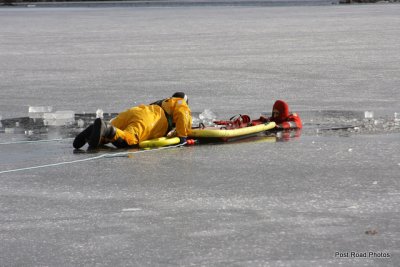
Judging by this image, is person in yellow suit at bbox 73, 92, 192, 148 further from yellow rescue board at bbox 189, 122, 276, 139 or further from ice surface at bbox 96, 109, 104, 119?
ice surface at bbox 96, 109, 104, 119

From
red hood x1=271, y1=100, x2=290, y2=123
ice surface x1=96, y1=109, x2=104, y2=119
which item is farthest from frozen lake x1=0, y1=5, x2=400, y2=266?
ice surface x1=96, y1=109, x2=104, y2=119

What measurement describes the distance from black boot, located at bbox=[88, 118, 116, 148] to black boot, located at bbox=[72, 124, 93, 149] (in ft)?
0.28

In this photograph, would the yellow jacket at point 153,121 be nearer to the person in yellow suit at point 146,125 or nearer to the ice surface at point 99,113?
the person in yellow suit at point 146,125

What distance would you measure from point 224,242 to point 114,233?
667 mm

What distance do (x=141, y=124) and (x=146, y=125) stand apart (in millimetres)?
55

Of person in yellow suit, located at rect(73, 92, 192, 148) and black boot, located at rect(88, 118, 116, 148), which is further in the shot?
person in yellow suit, located at rect(73, 92, 192, 148)

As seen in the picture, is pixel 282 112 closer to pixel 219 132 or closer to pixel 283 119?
pixel 283 119

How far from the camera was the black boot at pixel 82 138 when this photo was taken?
838 centimetres

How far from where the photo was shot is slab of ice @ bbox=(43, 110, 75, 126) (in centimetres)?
1040

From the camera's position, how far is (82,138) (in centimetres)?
843

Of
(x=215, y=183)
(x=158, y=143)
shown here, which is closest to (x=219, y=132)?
(x=158, y=143)

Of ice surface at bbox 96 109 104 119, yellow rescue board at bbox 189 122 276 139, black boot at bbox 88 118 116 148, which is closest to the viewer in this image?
black boot at bbox 88 118 116 148

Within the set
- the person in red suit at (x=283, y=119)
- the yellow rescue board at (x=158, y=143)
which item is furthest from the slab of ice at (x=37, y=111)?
the person in red suit at (x=283, y=119)

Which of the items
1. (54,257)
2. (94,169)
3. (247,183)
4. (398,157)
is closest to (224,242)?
(54,257)
